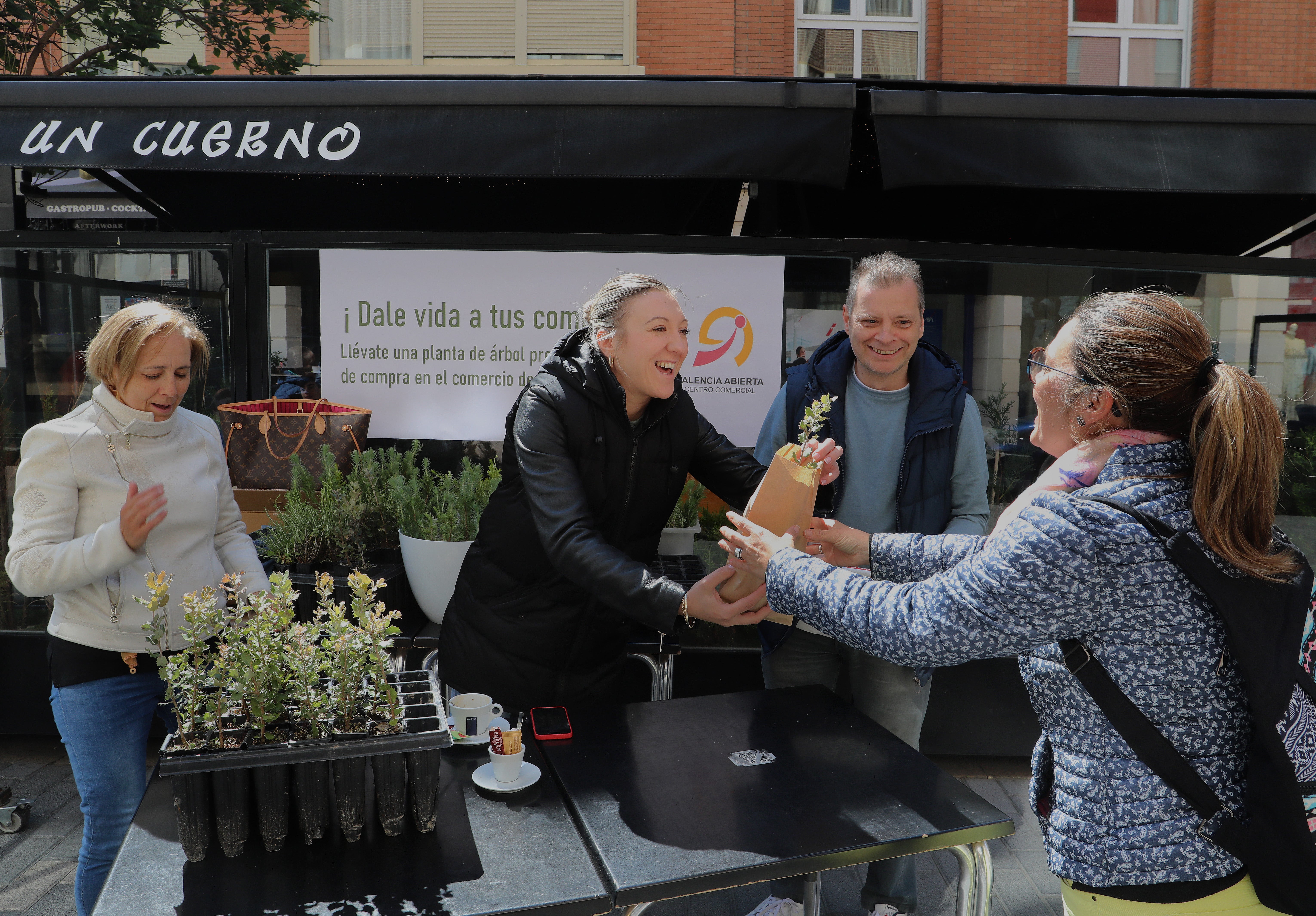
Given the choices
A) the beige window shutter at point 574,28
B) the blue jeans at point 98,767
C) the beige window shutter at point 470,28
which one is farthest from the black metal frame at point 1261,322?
the beige window shutter at point 470,28

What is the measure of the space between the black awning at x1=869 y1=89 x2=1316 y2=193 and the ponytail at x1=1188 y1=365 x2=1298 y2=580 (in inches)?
82.1

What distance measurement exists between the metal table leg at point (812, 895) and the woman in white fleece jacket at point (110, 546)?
1642mm

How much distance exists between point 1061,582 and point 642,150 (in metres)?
2.50

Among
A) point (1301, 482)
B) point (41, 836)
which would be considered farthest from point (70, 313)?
Answer: point (1301, 482)

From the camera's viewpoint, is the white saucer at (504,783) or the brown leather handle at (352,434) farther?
the brown leather handle at (352,434)

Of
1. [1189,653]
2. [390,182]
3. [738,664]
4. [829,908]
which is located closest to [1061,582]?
[1189,653]

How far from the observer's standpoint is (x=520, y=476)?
217 cm

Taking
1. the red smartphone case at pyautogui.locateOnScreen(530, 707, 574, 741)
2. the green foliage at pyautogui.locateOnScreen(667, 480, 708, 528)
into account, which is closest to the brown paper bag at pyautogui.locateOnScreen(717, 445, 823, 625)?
the red smartphone case at pyautogui.locateOnScreen(530, 707, 574, 741)

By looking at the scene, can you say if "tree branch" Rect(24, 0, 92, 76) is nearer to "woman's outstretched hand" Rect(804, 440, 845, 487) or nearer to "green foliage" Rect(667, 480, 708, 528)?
"green foliage" Rect(667, 480, 708, 528)

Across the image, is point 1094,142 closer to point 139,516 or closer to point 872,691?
point 872,691

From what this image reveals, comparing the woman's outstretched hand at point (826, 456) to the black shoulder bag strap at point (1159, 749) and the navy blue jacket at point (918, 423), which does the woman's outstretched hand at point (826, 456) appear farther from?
the black shoulder bag strap at point (1159, 749)

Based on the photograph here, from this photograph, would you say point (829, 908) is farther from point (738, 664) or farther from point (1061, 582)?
point (1061, 582)

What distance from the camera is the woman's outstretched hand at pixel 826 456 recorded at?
77.4 inches

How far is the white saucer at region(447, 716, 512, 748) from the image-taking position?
1.90 meters
